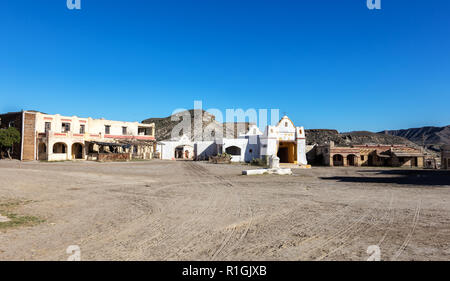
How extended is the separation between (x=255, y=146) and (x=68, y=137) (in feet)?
81.4

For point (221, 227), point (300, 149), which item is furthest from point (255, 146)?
point (221, 227)

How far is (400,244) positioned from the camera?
4.96 metres

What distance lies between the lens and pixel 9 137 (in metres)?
32.2

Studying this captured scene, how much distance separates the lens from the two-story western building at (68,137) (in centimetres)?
3281

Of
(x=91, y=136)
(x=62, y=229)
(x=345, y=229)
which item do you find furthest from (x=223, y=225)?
(x=91, y=136)

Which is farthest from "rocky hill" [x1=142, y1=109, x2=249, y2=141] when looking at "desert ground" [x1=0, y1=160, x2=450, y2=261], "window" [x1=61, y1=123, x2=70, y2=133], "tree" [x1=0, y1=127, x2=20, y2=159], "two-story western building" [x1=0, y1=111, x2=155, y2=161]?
"desert ground" [x1=0, y1=160, x2=450, y2=261]

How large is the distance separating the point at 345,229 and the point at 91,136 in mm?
36670

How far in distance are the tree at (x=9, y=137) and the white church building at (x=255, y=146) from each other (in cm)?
1870

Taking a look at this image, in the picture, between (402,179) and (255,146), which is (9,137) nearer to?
(255,146)

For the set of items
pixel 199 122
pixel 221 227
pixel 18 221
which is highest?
pixel 199 122

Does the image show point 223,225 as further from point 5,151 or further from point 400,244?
point 5,151

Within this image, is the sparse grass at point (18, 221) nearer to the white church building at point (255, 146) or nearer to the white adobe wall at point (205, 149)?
the white church building at point (255, 146)
